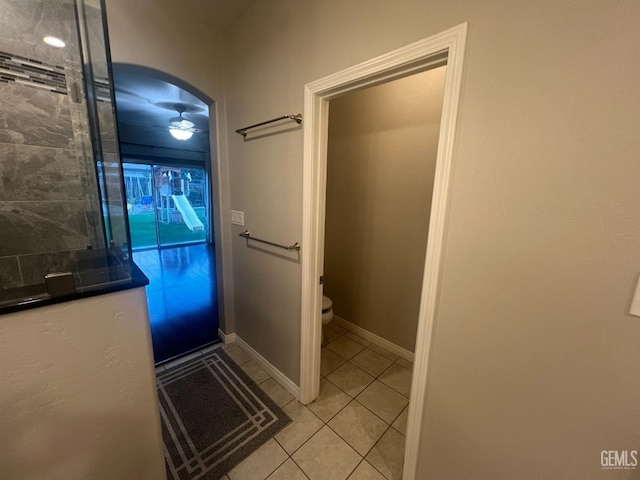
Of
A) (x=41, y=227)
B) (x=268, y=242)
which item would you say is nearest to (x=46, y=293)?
(x=41, y=227)

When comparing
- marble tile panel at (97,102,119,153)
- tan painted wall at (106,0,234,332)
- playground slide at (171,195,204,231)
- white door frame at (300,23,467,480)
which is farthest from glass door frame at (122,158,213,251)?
white door frame at (300,23,467,480)

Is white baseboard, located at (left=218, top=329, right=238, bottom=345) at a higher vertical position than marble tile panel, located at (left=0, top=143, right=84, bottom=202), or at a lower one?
lower

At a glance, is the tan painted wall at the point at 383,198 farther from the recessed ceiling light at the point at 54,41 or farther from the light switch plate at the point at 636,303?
the recessed ceiling light at the point at 54,41

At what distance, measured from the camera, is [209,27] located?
76.3 inches

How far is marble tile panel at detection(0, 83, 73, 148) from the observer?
1.29 m

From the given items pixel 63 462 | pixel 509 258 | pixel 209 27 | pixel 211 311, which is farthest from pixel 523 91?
pixel 211 311

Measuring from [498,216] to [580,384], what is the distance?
1.82 ft

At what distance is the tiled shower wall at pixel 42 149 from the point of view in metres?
1.28

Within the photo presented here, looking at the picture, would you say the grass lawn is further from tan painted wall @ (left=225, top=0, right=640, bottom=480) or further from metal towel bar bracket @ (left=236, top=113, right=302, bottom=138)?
tan painted wall @ (left=225, top=0, right=640, bottom=480)

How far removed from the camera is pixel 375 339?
2.51 metres

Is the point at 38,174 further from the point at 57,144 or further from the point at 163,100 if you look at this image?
the point at 163,100

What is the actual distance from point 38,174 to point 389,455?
97.6 inches

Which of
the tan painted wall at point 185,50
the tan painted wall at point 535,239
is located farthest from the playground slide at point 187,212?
the tan painted wall at point 535,239

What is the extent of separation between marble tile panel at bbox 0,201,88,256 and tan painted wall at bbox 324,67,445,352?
78.1 inches
